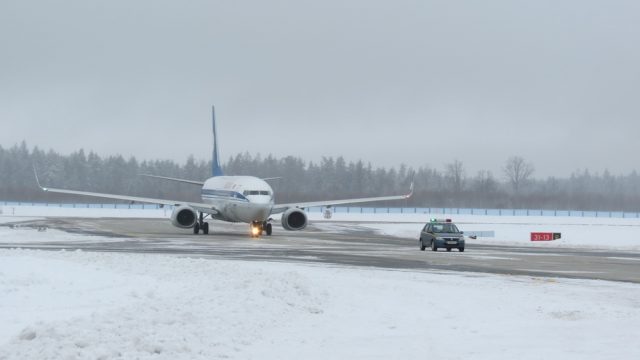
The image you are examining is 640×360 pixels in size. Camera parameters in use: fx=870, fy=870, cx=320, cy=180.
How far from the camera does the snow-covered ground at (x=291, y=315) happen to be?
1316 cm

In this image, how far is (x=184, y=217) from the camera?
2192 inches

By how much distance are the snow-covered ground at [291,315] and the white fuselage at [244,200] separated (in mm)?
27980

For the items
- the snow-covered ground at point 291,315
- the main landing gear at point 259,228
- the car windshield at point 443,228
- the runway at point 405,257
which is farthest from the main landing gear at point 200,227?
the snow-covered ground at point 291,315

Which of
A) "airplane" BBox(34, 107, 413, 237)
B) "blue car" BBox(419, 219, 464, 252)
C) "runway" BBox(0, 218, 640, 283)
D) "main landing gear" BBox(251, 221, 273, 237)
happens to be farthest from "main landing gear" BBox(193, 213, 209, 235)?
"blue car" BBox(419, 219, 464, 252)

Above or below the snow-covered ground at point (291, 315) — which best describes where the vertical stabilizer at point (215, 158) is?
above

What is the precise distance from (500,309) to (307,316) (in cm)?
439

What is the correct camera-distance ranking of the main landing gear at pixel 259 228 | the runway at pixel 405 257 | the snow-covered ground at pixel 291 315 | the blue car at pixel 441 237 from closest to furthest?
1. the snow-covered ground at pixel 291 315
2. the runway at pixel 405 257
3. the blue car at pixel 441 237
4. the main landing gear at pixel 259 228

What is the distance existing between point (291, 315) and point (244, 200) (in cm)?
3665

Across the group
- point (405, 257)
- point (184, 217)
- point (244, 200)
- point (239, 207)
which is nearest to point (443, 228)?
point (405, 257)

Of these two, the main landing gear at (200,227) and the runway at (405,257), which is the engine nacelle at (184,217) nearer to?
the main landing gear at (200,227)

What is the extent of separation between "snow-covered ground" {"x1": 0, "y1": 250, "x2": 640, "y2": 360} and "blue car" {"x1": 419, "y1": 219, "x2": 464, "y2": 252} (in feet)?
53.6

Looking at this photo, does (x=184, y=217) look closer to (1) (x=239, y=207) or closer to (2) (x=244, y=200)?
(1) (x=239, y=207)

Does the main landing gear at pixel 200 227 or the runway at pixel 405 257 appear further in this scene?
the main landing gear at pixel 200 227

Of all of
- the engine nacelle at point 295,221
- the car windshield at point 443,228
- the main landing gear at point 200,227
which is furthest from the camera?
the main landing gear at point 200,227
